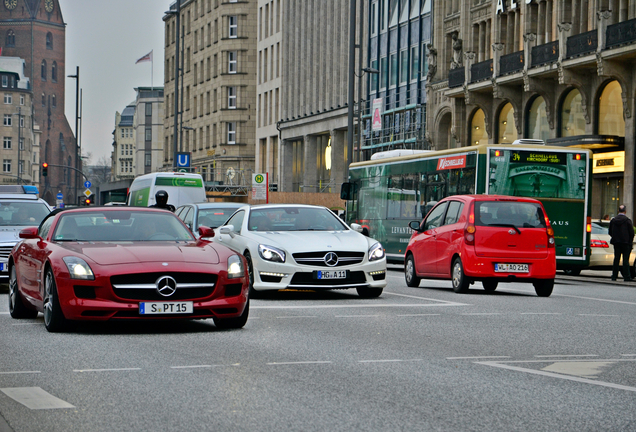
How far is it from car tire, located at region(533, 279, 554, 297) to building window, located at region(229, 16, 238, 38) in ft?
249

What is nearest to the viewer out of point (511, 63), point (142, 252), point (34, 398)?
point (34, 398)

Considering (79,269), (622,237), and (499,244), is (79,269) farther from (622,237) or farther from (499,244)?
(622,237)

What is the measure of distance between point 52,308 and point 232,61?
270 feet

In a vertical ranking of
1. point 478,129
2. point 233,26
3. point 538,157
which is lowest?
point 538,157

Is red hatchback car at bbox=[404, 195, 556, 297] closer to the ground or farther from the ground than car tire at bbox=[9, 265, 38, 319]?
farther from the ground

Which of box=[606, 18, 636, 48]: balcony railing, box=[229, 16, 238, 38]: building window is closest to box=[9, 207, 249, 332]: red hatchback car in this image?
box=[606, 18, 636, 48]: balcony railing

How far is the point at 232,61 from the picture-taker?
9194 centimetres

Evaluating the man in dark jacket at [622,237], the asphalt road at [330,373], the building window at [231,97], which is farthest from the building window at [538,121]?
the building window at [231,97]

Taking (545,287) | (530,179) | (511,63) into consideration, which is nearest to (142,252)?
(545,287)

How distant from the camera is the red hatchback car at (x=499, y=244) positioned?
18047mm

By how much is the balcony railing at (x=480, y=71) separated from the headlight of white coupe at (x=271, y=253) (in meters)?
29.7

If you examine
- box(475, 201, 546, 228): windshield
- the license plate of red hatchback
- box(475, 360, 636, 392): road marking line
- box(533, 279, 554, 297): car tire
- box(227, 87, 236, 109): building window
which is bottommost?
box(533, 279, 554, 297): car tire

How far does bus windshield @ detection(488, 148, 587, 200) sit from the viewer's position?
74.8ft

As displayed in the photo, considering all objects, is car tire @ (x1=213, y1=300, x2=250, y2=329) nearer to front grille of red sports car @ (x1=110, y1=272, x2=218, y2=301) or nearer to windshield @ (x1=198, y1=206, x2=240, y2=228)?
front grille of red sports car @ (x1=110, y1=272, x2=218, y2=301)
